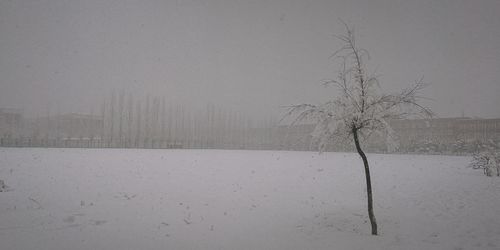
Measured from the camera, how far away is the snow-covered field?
27.6 feet

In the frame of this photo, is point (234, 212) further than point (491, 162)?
No

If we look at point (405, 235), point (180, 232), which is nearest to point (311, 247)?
point (405, 235)

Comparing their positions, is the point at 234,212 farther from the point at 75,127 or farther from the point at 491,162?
the point at 75,127

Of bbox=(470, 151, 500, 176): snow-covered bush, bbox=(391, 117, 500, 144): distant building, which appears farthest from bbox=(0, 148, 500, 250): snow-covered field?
bbox=(391, 117, 500, 144): distant building

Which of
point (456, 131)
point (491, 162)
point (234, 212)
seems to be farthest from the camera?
point (456, 131)

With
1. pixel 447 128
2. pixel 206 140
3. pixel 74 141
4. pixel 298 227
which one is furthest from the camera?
Result: pixel 206 140

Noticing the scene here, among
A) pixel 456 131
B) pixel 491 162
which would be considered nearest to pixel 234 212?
pixel 491 162

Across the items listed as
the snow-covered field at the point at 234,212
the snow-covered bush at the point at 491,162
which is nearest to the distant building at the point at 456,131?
the snow-covered bush at the point at 491,162

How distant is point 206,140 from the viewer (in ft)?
284

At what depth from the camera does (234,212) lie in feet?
38.4

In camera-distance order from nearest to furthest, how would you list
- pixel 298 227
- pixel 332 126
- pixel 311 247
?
pixel 311 247 < pixel 332 126 < pixel 298 227

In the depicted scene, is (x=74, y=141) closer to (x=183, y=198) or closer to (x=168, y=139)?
(x=168, y=139)

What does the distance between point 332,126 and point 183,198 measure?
27.2 feet

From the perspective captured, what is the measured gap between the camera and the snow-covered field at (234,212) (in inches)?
332
